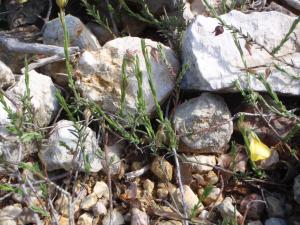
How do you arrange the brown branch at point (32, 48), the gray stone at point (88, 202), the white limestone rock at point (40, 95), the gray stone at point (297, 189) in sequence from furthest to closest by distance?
the brown branch at point (32, 48) → the white limestone rock at point (40, 95) → the gray stone at point (88, 202) → the gray stone at point (297, 189)

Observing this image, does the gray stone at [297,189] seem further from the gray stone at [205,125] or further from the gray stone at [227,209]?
the gray stone at [205,125]

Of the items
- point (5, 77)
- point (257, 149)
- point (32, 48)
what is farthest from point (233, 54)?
point (5, 77)

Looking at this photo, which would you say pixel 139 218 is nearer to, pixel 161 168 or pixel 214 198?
pixel 161 168

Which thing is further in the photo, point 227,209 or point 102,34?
point 102,34

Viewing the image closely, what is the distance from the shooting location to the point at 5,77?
2.47 metres

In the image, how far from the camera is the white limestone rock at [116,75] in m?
2.46

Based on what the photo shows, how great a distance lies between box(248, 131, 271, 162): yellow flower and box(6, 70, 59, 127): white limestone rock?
992mm

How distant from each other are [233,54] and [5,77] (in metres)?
1.15

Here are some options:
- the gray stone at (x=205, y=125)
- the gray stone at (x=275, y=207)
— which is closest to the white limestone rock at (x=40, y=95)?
the gray stone at (x=205, y=125)

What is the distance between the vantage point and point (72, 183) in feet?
7.86

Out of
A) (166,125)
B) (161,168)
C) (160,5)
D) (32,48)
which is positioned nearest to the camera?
(166,125)

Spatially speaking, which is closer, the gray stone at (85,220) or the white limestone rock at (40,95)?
the gray stone at (85,220)

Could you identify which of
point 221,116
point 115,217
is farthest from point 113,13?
point 115,217

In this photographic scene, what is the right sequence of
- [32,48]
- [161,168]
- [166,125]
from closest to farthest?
[166,125]
[161,168]
[32,48]
